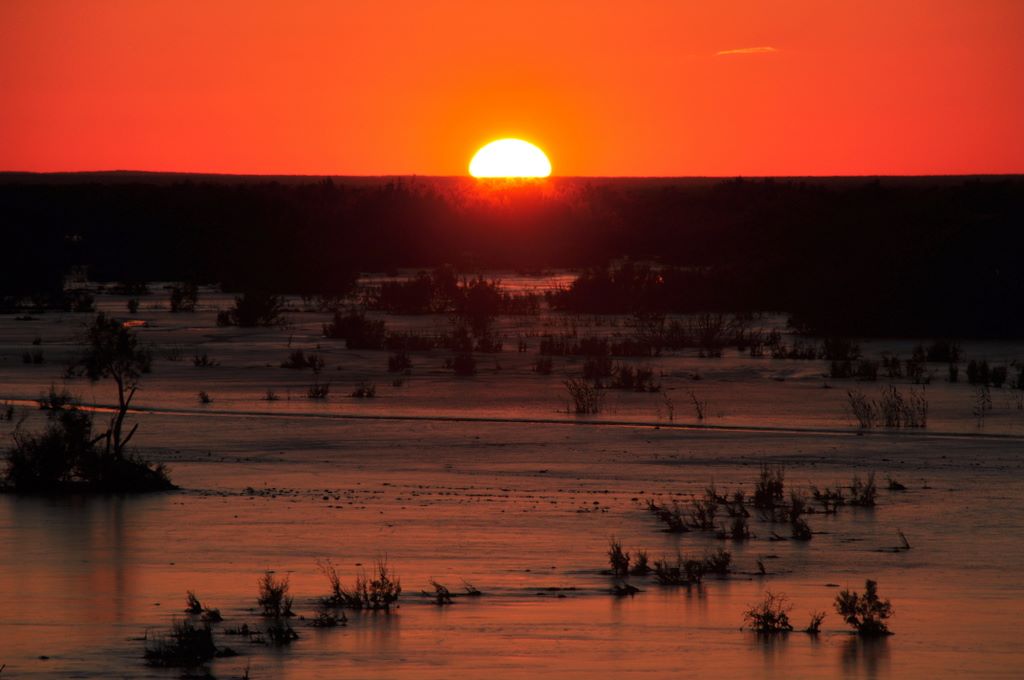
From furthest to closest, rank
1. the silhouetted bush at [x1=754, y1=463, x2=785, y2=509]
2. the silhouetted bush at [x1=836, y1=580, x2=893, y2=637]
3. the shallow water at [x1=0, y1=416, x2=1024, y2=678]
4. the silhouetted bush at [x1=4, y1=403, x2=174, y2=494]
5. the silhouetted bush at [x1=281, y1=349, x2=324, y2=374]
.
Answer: the silhouetted bush at [x1=281, y1=349, x2=324, y2=374], the silhouetted bush at [x1=4, y1=403, x2=174, y2=494], the silhouetted bush at [x1=754, y1=463, x2=785, y2=509], the silhouetted bush at [x1=836, y1=580, x2=893, y2=637], the shallow water at [x1=0, y1=416, x2=1024, y2=678]

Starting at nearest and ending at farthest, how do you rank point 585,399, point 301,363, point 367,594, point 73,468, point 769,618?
point 769,618
point 367,594
point 73,468
point 585,399
point 301,363

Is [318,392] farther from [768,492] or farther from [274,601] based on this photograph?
[274,601]

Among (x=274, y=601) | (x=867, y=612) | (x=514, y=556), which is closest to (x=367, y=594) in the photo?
(x=274, y=601)

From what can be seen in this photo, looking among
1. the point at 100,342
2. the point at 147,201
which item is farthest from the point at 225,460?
the point at 147,201

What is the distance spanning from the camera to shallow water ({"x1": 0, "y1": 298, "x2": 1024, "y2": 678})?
962 centimetres

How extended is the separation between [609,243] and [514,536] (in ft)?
223

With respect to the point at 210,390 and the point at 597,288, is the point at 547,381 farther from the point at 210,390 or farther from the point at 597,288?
the point at 597,288

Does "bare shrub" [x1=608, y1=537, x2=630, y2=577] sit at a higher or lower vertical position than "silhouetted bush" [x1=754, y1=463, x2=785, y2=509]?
lower

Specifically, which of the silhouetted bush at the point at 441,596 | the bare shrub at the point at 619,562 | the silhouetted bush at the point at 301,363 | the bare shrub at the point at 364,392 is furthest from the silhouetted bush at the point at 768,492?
the silhouetted bush at the point at 301,363

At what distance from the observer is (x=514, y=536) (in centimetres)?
1350

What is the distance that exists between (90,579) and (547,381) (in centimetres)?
1657

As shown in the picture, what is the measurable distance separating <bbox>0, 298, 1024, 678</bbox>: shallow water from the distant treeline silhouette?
39.9ft

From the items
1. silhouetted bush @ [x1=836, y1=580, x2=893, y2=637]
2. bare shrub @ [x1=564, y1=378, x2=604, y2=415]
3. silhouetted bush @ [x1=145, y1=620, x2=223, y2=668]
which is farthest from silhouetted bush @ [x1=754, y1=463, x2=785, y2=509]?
bare shrub @ [x1=564, y1=378, x2=604, y2=415]

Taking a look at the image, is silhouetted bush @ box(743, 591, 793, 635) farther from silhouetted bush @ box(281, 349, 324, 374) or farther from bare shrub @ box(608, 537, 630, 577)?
silhouetted bush @ box(281, 349, 324, 374)
